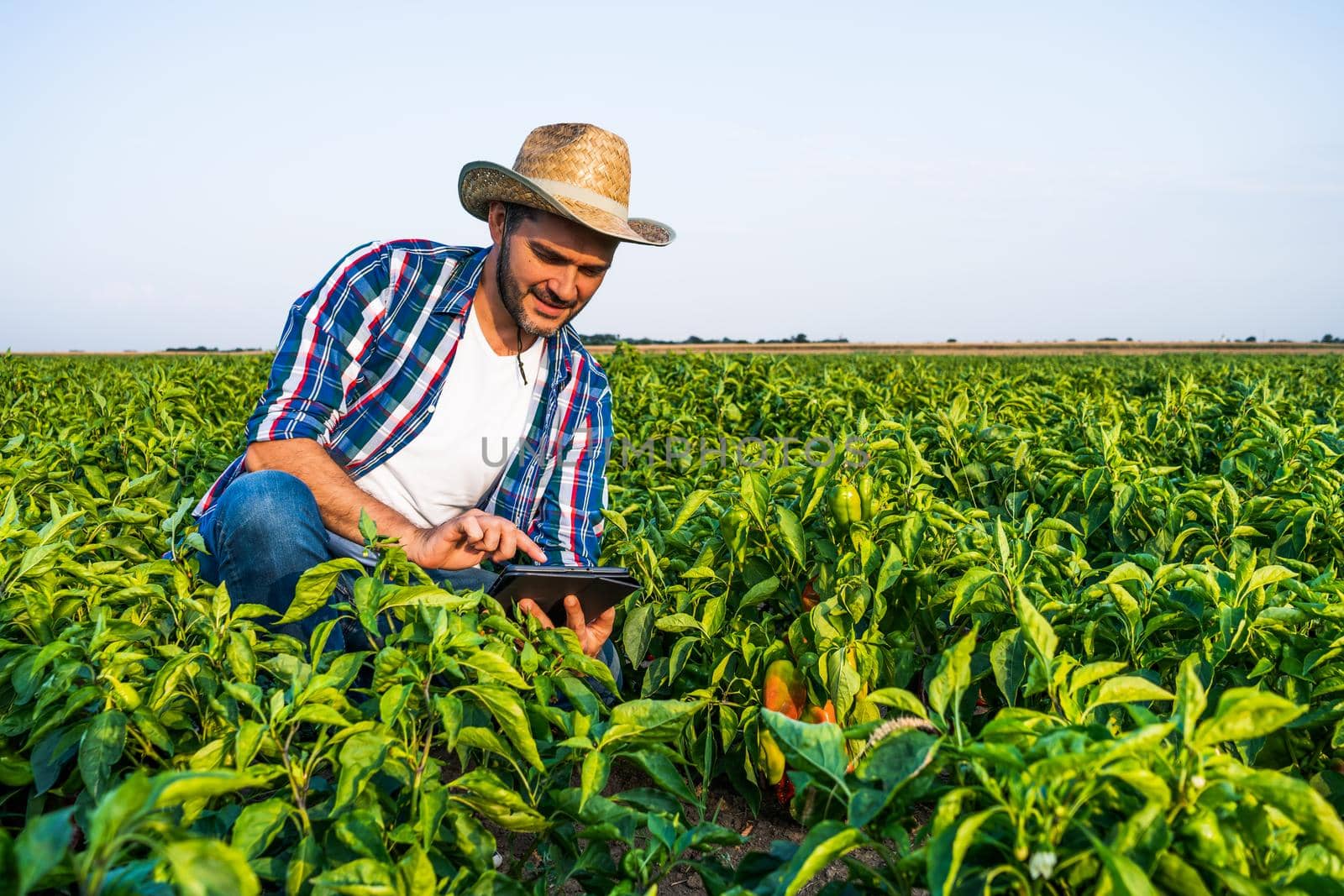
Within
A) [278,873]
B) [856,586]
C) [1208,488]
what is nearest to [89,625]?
[278,873]

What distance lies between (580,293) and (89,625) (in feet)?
5.34

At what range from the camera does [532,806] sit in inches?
55.7

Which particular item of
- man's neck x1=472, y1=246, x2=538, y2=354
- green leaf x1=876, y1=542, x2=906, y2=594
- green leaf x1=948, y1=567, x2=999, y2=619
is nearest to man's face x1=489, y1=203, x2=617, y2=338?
man's neck x1=472, y1=246, x2=538, y2=354

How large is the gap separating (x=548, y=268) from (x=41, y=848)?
226 centimetres

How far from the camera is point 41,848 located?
2.51 ft

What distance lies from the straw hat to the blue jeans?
1.05 metres

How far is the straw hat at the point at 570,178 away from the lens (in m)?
2.79

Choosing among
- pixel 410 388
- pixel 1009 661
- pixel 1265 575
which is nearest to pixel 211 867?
pixel 1009 661

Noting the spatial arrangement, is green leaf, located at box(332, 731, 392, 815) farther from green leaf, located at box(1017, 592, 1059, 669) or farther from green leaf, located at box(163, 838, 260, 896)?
green leaf, located at box(1017, 592, 1059, 669)

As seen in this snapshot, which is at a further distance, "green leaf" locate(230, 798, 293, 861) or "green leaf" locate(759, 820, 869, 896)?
"green leaf" locate(230, 798, 293, 861)

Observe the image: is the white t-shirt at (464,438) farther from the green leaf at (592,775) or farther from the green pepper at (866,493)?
the green leaf at (592,775)

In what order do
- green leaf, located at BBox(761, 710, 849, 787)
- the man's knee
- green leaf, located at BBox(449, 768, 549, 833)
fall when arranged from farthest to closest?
the man's knee → green leaf, located at BBox(449, 768, 549, 833) → green leaf, located at BBox(761, 710, 849, 787)

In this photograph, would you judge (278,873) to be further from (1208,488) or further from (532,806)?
(1208,488)

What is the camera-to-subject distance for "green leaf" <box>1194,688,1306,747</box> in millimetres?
950
